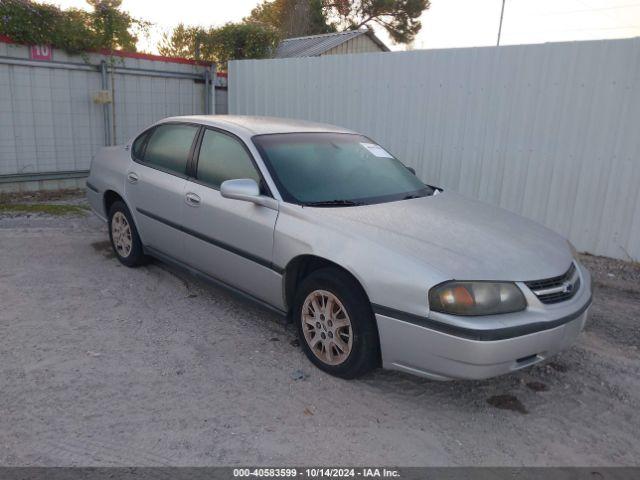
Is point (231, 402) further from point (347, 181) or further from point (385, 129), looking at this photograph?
point (385, 129)

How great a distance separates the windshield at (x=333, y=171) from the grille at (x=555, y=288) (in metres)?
1.30

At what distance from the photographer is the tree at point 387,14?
31547mm

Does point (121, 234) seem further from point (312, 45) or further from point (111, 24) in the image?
point (312, 45)

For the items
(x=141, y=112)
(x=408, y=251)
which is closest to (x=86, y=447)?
(x=408, y=251)

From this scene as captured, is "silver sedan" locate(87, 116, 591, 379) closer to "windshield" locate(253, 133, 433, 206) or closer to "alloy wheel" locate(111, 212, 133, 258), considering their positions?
"windshield" locate(253, 133, 433, 206)

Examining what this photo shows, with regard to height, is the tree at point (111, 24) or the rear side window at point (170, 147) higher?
the tree at point (111, 24)

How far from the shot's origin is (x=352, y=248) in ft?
11.0

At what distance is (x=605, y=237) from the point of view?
6.24 meters

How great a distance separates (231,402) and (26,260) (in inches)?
145

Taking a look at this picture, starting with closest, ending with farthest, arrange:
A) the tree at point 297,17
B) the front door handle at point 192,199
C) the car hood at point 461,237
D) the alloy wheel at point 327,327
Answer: the car hood at point 461,237 < the alloy wheel at point 327,327 < the front door handle at point 192,199 < the tree at point 297,17

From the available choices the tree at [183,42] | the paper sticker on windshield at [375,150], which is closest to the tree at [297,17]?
the tree at [183,42]

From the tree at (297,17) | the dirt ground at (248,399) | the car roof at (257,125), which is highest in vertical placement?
the tree at (297,17)

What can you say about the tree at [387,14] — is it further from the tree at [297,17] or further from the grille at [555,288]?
the grille at [555,288]

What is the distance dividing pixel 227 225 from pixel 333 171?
908mm
